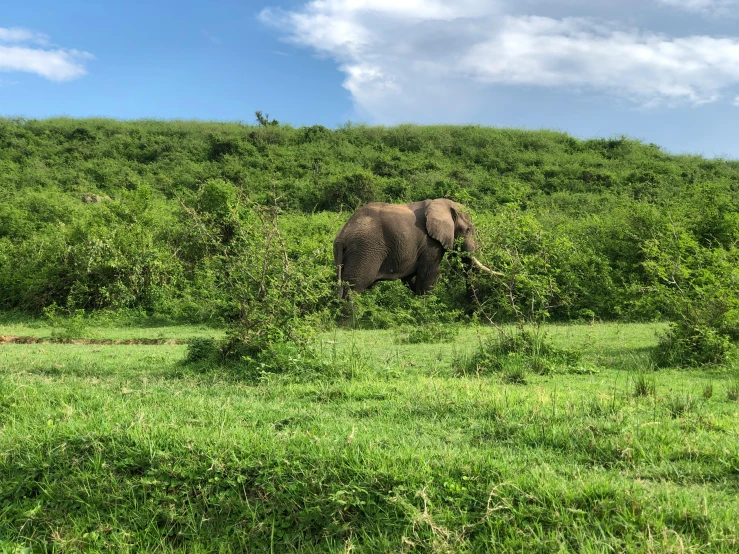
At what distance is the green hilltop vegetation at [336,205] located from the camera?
390 inches

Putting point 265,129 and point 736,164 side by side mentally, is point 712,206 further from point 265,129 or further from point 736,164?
point 265,129

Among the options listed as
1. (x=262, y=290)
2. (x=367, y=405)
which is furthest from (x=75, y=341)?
(x=367, y=405)

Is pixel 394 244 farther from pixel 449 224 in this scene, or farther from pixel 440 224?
pixel 449 224

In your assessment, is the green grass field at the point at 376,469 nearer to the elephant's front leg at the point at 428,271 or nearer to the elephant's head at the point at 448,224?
the elephant's head at the point at 448,224

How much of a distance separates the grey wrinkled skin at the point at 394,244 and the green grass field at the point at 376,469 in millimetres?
7931

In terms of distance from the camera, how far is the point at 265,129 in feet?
127

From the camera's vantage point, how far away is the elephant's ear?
13984 mm

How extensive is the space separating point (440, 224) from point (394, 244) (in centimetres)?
116

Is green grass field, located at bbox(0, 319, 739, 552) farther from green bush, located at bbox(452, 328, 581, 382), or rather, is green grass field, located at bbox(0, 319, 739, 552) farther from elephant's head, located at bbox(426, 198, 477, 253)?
elephant's head, located at bbox(426, 198, 477, 253)

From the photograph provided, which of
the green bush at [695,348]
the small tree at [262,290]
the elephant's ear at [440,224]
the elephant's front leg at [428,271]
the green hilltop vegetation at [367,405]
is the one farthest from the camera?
the elephant's front leg at [428,271]

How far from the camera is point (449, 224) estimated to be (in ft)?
46.9

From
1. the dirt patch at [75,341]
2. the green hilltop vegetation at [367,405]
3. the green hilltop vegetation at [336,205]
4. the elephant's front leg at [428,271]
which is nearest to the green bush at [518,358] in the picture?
the green hilltop vegetation at [367,405]

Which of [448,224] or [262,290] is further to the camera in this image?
[448,224]

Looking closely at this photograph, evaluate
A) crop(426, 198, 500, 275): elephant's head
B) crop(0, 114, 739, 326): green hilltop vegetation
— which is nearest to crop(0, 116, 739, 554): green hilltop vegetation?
crop(0, 114, 739, 326): green hilltop vegetation
